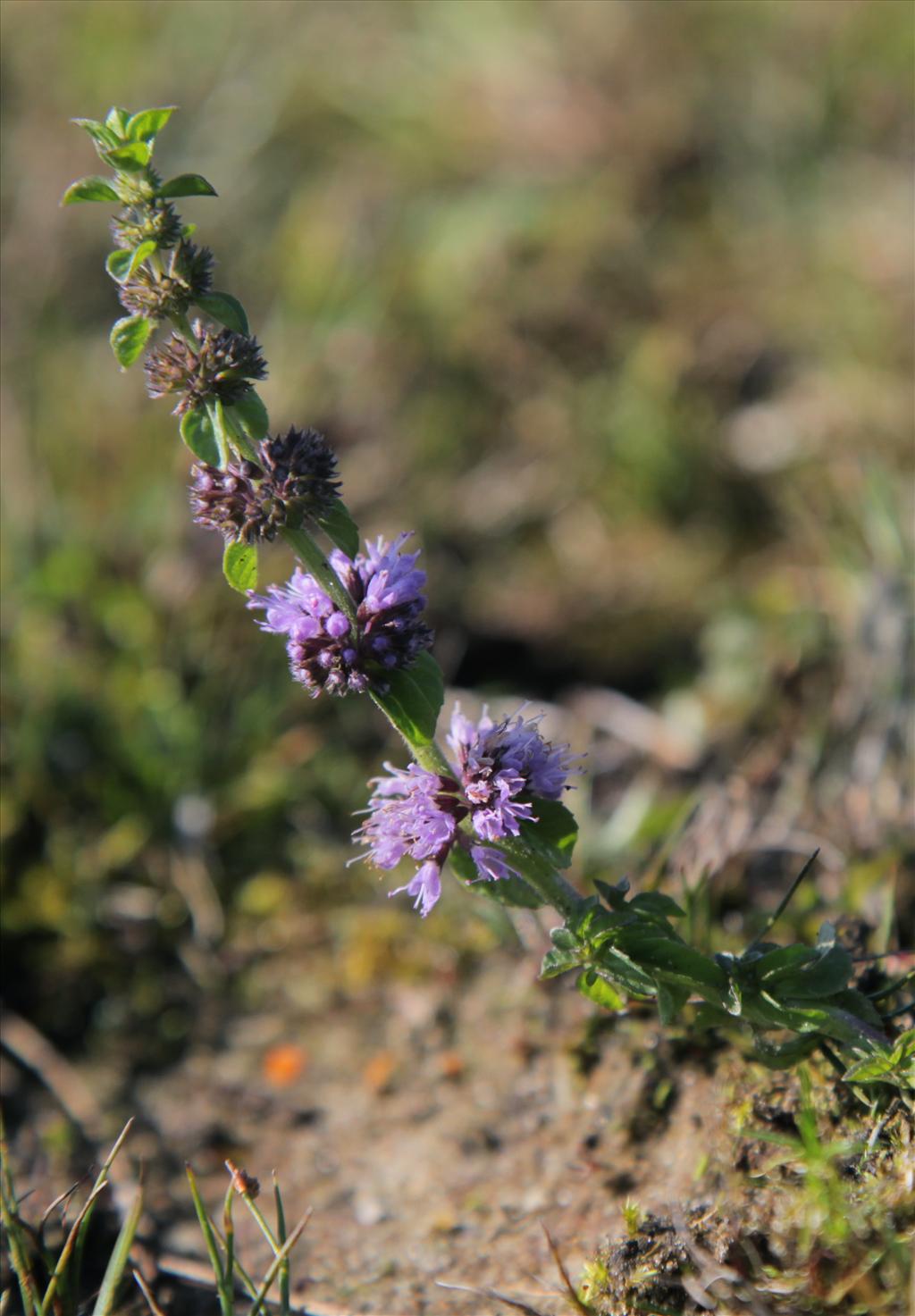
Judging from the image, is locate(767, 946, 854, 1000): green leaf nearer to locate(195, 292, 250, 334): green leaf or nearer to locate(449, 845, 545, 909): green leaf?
locate(449, 845, 545, 909): green leaf

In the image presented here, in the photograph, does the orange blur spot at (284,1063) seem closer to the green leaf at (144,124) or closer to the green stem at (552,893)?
the green stem at (552,893)

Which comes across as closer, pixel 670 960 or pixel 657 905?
pixel 670 960

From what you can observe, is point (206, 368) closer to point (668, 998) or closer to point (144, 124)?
point (144, 124)

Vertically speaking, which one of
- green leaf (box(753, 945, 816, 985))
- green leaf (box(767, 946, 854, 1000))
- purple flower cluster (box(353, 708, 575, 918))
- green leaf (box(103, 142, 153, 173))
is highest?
green leaf (box(103, 142, 153, 173))

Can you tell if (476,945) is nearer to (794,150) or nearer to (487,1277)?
(487,1277)

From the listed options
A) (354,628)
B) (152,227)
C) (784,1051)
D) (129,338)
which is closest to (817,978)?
(784,1051)

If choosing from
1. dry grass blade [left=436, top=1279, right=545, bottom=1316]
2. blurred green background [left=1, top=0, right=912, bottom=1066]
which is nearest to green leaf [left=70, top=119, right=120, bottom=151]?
blurred green background [left=1, top=0, right=912, bottom=1066]
